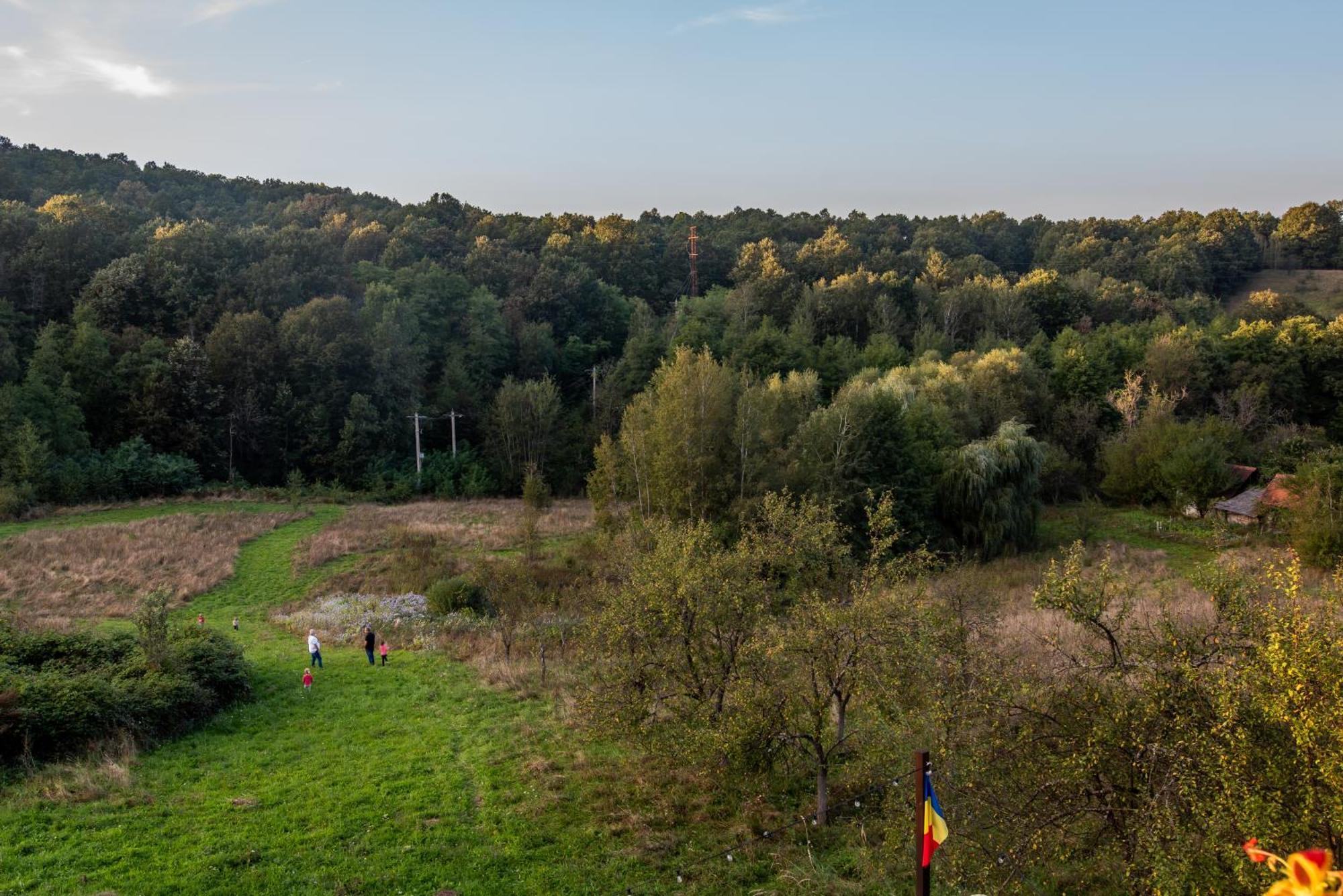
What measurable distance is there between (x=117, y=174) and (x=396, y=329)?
42.9 meters

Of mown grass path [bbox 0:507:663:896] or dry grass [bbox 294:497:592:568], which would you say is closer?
mown grass path [bbox 0:507:663:896]

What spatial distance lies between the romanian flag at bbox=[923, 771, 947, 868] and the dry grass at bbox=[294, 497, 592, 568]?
32.3m

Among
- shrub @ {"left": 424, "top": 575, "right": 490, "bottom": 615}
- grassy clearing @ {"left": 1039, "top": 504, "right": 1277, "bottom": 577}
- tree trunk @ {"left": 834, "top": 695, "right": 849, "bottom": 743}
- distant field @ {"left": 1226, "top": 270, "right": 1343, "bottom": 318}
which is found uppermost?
distant field @ {"left": 1226, "top": 270, "right": 1343, "bottom": 318}

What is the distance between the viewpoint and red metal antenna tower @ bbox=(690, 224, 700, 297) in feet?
256

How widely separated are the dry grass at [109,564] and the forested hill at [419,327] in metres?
8.03

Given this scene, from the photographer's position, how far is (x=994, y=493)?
3875cm

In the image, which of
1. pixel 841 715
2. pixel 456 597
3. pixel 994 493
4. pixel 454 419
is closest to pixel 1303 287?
pixel 994 493

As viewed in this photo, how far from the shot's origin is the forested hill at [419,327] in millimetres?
48844

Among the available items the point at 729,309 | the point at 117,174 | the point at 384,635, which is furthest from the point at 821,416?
the point at 117,174

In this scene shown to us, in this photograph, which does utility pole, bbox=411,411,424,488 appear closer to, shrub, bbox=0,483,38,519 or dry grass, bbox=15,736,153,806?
shrub, bbox=0,483,38,519

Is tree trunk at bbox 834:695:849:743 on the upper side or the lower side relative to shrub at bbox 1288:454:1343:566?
upper

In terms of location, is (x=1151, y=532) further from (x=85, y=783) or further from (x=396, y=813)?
(x=85, y=783)

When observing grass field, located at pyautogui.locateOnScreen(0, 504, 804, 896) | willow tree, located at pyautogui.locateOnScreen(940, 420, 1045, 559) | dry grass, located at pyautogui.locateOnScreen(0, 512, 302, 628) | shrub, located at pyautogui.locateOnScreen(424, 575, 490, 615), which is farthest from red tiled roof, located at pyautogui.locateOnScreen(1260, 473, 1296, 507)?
dry grass, located at pyautogui.locateOnScreen(0, 512, 302, 628)

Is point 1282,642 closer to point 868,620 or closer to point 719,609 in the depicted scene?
point 868,620
